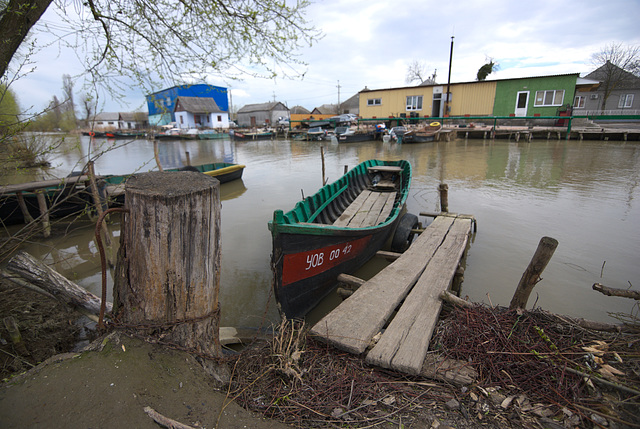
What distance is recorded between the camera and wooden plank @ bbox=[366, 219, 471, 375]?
2.69m

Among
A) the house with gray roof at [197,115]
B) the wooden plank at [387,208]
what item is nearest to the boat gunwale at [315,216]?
the wooden plank at [387,208]

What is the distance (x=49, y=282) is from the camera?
333cm

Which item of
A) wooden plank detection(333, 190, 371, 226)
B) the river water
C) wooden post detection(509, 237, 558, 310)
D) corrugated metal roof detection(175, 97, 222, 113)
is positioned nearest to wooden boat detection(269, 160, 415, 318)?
wooden plank detection(333, 190, 371, 226)

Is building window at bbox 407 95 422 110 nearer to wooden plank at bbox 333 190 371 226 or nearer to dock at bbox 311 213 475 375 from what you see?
wooden plank at bbox 333 190 371 226

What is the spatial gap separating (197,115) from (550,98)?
169 ft

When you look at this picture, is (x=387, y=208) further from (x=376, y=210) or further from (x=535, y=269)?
(x=535, y=269)

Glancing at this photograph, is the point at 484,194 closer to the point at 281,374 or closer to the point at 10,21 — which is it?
the point at 281,374

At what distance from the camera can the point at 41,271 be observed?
329cm

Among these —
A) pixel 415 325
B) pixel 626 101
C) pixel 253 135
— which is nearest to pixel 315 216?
pixel 415 325

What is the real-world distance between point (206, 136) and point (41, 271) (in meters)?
45.1

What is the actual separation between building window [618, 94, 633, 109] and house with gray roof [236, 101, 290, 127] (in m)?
48.9

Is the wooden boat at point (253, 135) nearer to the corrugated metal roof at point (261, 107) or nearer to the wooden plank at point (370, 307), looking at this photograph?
the corrugated metal roof at point (261, 107)

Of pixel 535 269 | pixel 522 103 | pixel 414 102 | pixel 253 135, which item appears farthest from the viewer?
pixel 253 135

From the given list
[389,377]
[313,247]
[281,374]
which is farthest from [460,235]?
[281,374]
